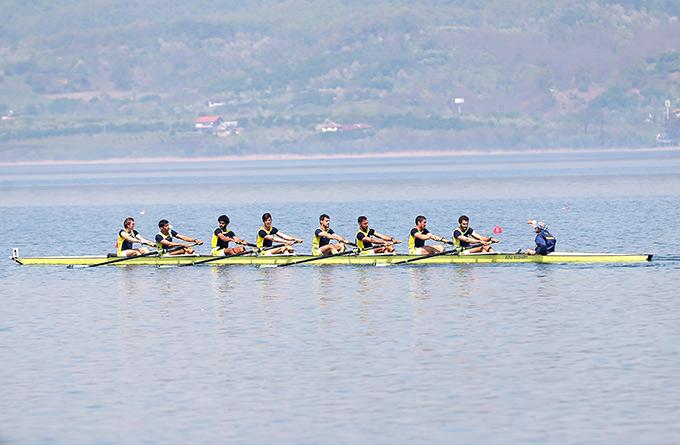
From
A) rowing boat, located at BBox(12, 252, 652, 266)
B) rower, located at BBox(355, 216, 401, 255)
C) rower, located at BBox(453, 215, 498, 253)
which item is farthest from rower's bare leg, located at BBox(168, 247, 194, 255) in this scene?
rower, located at BBox(453, 215, 498, 253)

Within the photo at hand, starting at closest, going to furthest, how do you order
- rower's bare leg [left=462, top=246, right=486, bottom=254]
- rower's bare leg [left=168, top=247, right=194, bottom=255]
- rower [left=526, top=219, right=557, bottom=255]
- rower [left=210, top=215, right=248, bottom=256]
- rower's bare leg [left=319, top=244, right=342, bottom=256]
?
rower [left=526, top=219, right=557, bottom=255] → rower's bare leg [left=462, top=246, right=486, bottom=254] → rower's bare leg [left=319, top=244, right=342, bottom=256] → rower [left=210, top=215, right=248, bottom=256] → rower's bare leg [left=168, top=247, right=194, bottom=255]

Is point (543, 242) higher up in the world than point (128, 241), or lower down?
lower down

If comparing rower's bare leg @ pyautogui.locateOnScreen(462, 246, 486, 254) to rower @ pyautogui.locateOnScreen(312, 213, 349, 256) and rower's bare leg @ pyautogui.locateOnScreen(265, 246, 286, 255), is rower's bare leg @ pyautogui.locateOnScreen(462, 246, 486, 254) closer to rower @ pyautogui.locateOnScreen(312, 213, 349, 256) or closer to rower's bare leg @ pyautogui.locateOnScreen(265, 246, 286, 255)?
rower @ pyautogui.locateOnScreen(312, 213, 349, 256)

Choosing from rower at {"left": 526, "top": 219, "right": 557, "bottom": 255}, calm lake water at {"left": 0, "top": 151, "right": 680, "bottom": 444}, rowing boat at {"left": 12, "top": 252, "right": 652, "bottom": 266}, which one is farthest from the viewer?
rowing boat at {"left": 12, "top": 252, "right": 652, "bottom": 266}

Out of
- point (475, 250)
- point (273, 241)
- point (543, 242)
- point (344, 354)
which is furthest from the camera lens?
point (273, 241)

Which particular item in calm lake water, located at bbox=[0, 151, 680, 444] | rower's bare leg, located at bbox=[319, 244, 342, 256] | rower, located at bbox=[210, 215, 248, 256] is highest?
rower, located at bbox=[210, 215, 248, 256]

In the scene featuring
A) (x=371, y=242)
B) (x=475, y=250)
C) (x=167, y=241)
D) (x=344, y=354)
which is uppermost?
(x=167, y=241)

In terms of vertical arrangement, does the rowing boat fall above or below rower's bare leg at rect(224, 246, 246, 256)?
below

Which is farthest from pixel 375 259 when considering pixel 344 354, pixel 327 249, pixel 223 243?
pixel 344 354

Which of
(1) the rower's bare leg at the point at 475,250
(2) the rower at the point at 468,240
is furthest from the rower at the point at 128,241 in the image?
(1) the rower's bare leg at the point at 475,250

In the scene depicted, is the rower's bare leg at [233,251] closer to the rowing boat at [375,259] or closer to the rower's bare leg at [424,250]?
the rowing boat at [375,259]

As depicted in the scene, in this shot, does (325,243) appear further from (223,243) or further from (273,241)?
(223,243)

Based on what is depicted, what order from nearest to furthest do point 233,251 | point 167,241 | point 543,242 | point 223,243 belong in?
point 543,242 → point 233,251 → point 223,243 → point 167,241

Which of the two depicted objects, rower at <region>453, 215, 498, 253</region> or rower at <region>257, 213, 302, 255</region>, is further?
rower at <region>257, 213, 302, 255</region>
